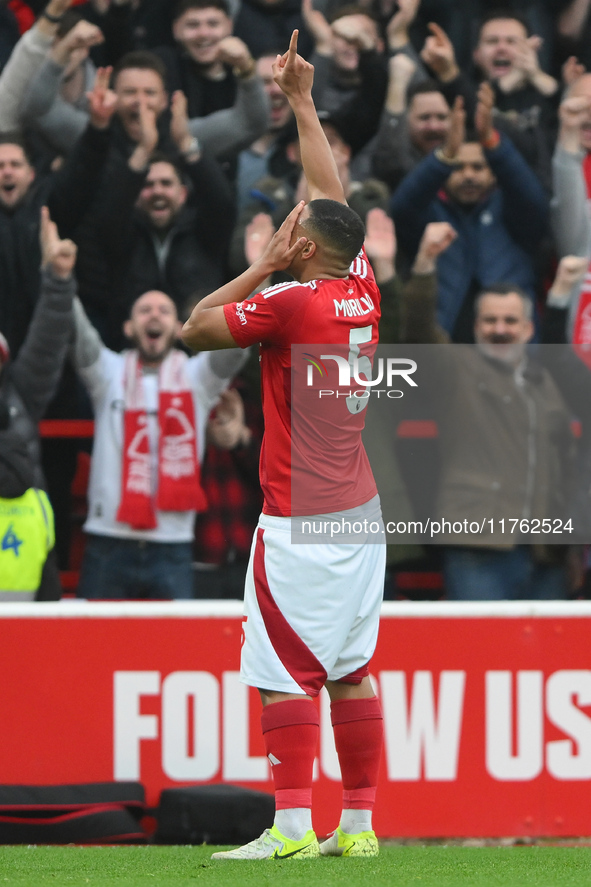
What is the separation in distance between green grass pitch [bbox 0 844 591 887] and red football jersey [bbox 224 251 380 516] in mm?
988

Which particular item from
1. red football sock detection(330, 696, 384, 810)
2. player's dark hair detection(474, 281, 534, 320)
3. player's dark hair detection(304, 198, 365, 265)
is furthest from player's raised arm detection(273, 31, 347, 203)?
player's dark hair detection(474, 281, 534, 320)

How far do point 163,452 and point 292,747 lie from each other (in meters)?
2.66

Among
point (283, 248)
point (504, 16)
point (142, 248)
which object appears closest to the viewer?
point (283, 248)

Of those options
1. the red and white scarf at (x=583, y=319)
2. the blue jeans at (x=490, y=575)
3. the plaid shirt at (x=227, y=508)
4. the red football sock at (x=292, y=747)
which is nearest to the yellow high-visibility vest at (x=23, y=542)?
the plaid shirt at (x=227, y=508)

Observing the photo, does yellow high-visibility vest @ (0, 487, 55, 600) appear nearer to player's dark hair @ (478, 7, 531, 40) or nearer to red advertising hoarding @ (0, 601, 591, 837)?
red advertising hoarding @ (0, 601, 591, 837)

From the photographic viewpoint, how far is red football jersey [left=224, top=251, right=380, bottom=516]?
3379mm

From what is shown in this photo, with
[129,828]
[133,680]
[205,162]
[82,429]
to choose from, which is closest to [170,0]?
[205,162]

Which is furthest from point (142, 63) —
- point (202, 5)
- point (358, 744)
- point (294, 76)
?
point (358, 744)

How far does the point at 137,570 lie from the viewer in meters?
5.79

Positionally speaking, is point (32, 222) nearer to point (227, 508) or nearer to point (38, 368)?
point (38, 368)

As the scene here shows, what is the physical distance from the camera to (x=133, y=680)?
15.0 feet

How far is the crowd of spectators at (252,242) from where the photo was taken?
5.78 metres

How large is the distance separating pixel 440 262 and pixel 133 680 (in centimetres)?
300

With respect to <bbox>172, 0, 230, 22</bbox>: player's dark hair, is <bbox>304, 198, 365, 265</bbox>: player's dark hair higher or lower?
lower
